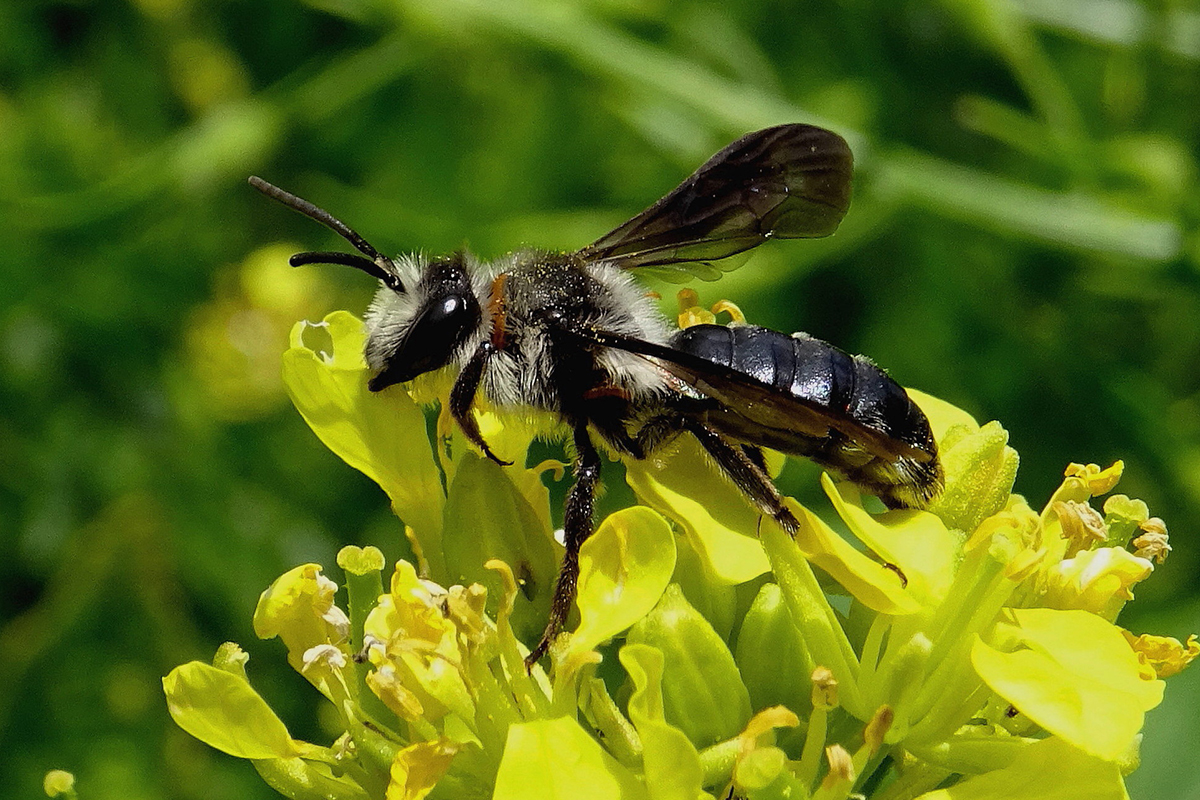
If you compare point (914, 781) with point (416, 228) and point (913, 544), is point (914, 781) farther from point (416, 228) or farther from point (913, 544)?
point (416, 228)

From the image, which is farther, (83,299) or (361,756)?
(83,299)

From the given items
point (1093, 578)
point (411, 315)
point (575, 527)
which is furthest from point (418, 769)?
point (1093, 578)

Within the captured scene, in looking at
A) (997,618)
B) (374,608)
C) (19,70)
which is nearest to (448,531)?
(374,608)

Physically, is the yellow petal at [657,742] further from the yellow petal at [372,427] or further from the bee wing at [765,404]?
the yellow petal at [372,427]

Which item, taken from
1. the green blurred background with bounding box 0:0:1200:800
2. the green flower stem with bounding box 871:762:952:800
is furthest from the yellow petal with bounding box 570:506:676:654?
the green blurred background with bounding box 0:0:1200:800

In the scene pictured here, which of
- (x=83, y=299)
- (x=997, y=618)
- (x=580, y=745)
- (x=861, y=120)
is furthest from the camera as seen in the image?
(x=83, y=299)

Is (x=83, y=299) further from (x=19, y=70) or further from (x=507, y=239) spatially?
(x=507, y=239)

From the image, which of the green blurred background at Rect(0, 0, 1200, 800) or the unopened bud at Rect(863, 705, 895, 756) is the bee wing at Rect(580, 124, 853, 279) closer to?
the unopened bud at Rect(863, 705, 895, 756)
